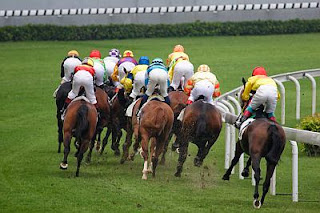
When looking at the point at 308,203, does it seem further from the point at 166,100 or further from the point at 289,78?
the point at 289,78

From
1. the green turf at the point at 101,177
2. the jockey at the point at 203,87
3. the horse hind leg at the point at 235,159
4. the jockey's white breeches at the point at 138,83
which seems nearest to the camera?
the green turf at the point at 101,177

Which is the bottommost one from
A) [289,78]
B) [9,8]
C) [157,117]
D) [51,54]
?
[157,117]

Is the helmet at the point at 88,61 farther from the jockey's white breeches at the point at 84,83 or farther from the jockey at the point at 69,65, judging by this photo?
the jockey's white breeches at the point at 84,83

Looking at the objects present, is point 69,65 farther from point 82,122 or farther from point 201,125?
point 201,125

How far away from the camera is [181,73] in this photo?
16797mm

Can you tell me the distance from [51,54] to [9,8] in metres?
5.70

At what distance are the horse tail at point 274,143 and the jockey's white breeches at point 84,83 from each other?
377cm

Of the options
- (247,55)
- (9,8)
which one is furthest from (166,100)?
(9,8)

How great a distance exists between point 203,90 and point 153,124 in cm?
110

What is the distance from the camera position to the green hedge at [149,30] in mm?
35000

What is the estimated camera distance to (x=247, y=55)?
31656 millimetres

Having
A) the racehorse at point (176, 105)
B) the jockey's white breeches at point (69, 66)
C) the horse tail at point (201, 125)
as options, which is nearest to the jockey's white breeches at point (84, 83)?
the racehorse at point (176, 105)

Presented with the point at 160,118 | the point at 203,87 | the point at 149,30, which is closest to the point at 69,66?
the point at 203,87

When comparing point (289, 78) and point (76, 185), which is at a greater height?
point (289, 78)
